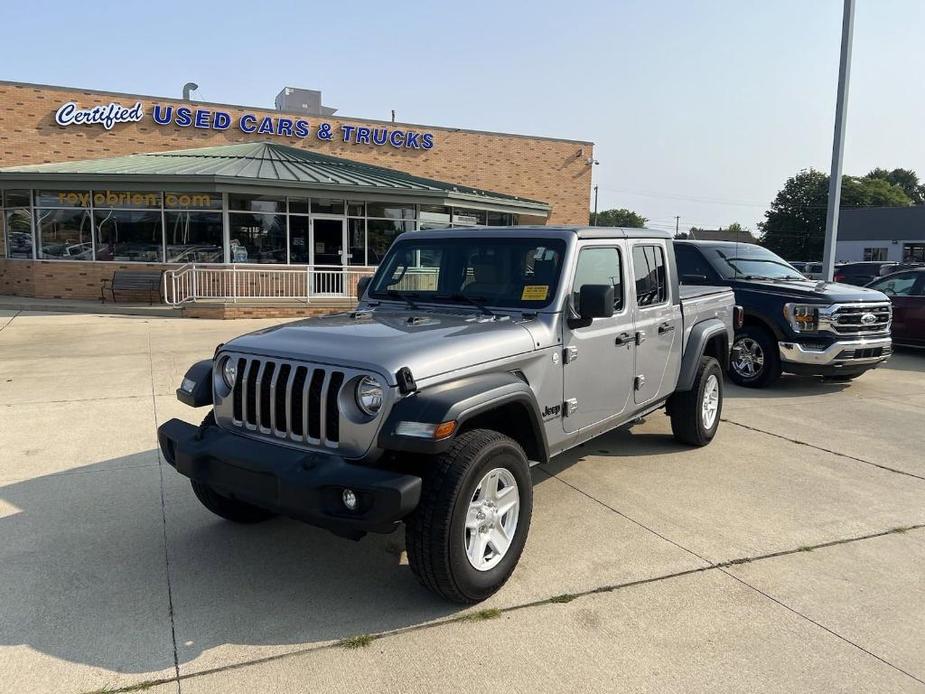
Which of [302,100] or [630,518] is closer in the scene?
[630,518]

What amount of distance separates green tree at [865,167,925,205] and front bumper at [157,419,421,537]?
124043 mm

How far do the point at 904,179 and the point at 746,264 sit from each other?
401 feet

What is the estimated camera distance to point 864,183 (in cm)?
8431

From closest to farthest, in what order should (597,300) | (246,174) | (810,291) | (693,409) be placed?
(597,300), (693,409), (810,291), (246,174)

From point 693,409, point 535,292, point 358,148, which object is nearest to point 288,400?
point 535,292

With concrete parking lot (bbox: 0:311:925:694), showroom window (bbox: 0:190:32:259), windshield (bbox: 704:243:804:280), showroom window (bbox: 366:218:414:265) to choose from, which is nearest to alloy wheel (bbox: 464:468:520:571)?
concrete parking lot (bbox: 0:311:925:694)

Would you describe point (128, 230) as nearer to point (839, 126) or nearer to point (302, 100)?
point (302, 100)

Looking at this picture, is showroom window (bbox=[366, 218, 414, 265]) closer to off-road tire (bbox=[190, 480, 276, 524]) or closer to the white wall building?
off-road tire (bbox=[190, 480, 276, 524])

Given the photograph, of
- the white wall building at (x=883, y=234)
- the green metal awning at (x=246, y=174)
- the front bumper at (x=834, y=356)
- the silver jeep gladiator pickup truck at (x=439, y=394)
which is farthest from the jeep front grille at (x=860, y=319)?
the white wall building at (x=883, y=234)

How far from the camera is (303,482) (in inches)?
123

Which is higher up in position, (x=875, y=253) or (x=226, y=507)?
(x=875, y=253)

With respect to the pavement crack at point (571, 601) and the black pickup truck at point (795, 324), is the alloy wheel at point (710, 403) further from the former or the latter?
the black pickup truck at point (795, 324)

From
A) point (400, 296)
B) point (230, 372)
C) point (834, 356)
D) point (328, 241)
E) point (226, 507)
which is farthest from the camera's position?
point (328, 241)

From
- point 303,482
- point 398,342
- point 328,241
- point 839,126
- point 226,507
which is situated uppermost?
point 839,126
